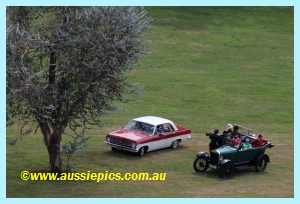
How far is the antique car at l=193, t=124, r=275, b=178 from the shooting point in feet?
85.2

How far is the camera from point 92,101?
80.4 feet

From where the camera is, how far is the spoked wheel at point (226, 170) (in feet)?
84.7

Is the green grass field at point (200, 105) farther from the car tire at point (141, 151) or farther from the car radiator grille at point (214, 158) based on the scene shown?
the car radiator grille at point (214, 158)

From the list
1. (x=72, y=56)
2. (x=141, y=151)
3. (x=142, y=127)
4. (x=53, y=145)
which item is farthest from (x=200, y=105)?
(x=72, y=56)

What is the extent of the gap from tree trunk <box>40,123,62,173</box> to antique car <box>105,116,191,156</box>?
11.7ft

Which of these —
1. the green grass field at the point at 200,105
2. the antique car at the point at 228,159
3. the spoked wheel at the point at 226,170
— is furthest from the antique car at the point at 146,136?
the spoked wheel at the point at 226,170

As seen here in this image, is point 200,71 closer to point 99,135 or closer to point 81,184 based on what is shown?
point 99,135

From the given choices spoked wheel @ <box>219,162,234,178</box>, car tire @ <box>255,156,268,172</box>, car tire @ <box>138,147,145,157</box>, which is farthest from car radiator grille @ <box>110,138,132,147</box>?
car tire @ <box>255,156,268,172</box>

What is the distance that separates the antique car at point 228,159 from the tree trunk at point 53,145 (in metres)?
5.85

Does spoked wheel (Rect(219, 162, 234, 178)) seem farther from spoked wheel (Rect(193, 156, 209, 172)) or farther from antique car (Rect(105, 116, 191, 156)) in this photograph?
antique car (Rect(105, 116, 191, 156))

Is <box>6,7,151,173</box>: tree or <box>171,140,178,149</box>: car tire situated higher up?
<box>6,7,151,173</box>: tree

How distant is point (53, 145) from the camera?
2580 centimetres

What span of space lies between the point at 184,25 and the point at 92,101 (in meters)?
34.0

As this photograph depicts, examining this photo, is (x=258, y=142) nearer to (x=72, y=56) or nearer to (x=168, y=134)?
(x=168, y=134)
